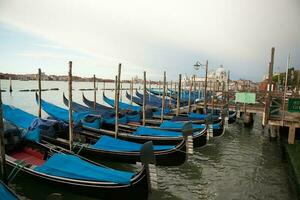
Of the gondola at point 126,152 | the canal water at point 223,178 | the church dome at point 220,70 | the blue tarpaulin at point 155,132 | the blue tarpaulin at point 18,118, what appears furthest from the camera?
the church dome at point 220,70

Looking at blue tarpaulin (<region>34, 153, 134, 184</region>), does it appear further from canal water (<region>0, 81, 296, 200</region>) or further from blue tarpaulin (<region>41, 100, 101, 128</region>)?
blue tarpaulin (<region>41, 100, 101, 128</region>)

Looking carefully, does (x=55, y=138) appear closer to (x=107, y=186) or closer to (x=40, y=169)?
(x=40, y=169)

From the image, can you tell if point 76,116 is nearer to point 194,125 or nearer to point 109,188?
point 194,125

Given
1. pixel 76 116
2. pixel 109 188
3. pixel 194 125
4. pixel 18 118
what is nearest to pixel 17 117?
pixel 18 118

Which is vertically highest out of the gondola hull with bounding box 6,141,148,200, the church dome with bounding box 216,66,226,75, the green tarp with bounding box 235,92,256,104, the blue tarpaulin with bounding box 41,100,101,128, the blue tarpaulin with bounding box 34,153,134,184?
the church dome with bounding box 216,66,226,75

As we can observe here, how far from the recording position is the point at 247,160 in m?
9.73

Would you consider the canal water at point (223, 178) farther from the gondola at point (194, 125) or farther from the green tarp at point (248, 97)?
the green tarp at point (248, 97)

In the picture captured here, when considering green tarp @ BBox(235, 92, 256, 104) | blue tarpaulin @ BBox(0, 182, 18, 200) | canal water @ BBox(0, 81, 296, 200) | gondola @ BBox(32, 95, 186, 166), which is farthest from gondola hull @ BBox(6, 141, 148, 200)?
green tarp @ BBox(235, 92, 256, 104)

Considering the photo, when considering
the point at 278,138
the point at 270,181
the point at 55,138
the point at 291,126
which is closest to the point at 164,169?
the point at 270,181

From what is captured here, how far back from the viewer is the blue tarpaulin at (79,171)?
5.19 m

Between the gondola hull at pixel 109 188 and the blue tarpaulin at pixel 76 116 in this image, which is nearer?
the gondola hull at pixel 109 188

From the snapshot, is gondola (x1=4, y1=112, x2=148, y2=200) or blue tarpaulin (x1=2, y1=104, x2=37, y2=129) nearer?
gondola (x1=4, y1=112, x2=148, y2=200)

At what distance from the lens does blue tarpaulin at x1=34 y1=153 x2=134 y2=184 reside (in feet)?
17.0

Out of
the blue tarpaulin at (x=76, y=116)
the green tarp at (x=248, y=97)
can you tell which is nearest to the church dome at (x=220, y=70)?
the green tarp at (x=248, y=97)
